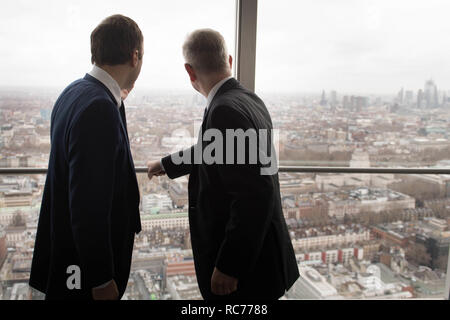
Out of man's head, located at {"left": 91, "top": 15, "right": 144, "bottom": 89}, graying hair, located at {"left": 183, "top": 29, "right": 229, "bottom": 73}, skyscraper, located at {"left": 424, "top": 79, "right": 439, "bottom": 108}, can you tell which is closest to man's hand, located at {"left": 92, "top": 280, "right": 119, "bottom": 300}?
man's head, located at {"left": 91, "top": 15, "right": 144, "bottom": 89}

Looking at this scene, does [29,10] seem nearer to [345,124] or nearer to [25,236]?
[25,236]

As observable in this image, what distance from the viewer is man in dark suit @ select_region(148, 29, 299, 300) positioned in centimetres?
135

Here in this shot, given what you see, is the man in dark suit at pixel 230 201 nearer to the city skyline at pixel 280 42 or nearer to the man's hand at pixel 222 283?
the man's hand at pixel 222 283

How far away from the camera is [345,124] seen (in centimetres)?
215

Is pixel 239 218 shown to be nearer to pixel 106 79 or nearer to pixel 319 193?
pixel 106 79

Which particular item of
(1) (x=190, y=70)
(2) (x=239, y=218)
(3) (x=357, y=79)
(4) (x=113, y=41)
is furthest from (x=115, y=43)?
(3) (x=357, y=79)

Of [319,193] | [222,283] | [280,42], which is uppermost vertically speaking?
[280,42]

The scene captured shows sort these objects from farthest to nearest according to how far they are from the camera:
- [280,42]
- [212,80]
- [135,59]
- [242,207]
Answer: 1. [280,42]
2. [212,80]
3. [135,59]
4. [242,207]

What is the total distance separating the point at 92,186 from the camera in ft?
3.95

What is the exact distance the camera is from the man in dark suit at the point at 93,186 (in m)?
1.21

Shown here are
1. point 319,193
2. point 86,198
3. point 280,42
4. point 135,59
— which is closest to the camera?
point 86,198

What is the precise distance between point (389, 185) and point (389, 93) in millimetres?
552

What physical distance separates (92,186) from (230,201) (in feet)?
1.74

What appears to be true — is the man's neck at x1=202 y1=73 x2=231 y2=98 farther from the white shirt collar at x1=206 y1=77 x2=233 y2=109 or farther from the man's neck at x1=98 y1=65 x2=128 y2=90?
the man's neck at x1=98 y1=65 x2=128 y2=90
